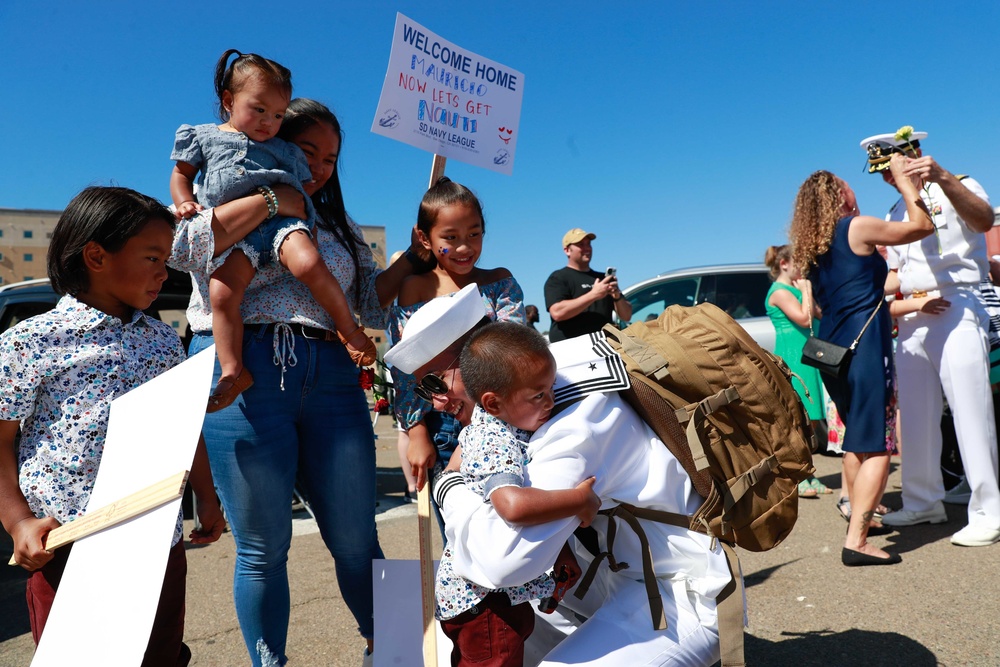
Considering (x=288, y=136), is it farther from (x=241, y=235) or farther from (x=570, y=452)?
(x=570, y=452)

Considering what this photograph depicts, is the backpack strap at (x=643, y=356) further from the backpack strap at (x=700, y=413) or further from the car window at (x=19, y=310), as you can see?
the car window at (x=19, y=310)

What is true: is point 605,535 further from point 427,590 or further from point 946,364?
point 946,364

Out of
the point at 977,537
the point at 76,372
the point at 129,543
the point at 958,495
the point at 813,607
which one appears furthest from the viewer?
the point at 958,495

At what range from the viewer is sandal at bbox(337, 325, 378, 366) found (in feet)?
7.50

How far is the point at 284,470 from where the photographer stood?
228 cm

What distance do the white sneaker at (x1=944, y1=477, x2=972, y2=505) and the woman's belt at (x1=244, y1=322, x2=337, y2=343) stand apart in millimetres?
4518

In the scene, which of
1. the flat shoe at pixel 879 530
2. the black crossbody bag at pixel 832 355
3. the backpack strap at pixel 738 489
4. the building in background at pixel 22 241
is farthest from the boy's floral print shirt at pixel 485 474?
the building in background at pixel 22 241

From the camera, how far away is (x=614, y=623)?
1781 mm

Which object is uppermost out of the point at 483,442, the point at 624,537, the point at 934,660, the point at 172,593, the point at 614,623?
the point at 483,442

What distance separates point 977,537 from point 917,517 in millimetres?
482

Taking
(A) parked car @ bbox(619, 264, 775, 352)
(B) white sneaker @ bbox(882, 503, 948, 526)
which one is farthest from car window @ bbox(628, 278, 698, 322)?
(B) white sneaker @ bbox(882, 503, 948, 526)

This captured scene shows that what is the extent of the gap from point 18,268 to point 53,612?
32.2 meters

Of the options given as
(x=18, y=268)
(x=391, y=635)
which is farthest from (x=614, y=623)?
(x=18, y=268)

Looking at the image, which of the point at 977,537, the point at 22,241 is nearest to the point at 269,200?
the point at 977,537
